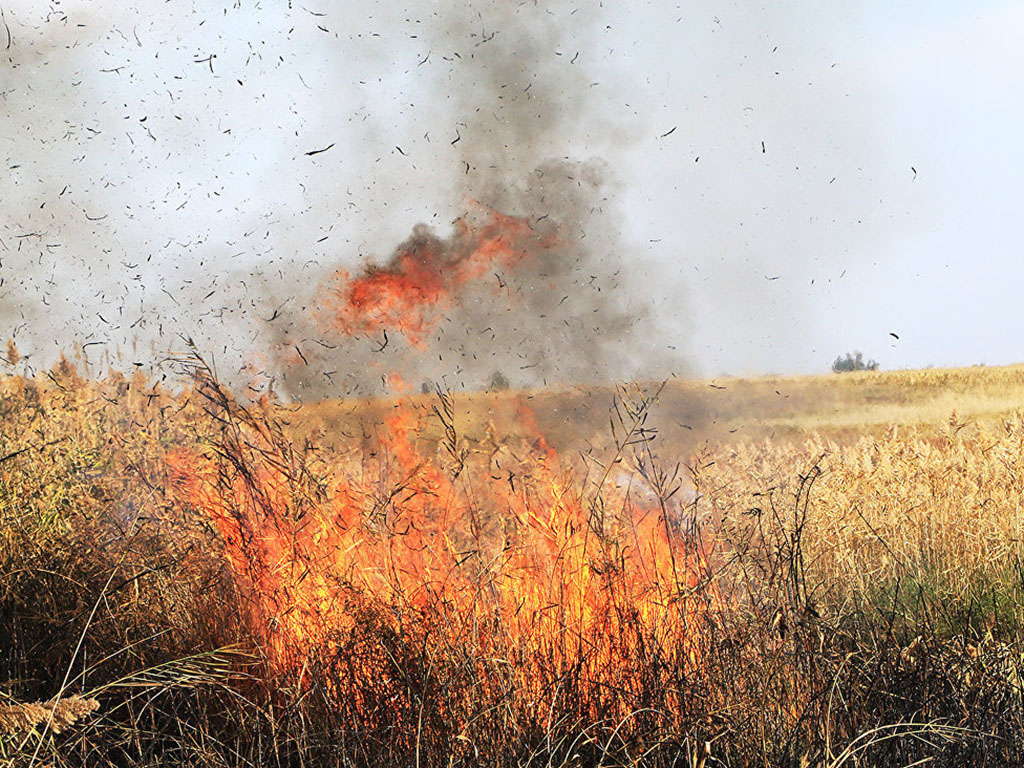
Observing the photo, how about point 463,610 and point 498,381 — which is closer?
point 463,610

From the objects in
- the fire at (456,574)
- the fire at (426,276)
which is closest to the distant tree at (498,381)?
the fire at (426,276)

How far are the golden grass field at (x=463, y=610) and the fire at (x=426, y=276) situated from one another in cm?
62

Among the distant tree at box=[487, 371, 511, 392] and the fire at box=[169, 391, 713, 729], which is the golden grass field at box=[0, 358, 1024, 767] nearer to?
the fire at box=[169, 391, 713, 729]

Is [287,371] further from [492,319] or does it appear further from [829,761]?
[829,761]

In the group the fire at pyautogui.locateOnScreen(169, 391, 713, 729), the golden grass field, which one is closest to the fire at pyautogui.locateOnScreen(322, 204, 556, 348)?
the golden grass field

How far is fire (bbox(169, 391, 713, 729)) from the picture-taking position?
3607 mm

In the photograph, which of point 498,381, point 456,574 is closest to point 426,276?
point 498,381

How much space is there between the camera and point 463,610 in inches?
151

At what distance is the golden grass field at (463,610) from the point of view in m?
3.32

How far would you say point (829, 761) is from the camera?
3.03 metres

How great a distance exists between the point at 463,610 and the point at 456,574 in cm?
55

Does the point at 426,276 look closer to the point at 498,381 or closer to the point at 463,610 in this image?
the point at 498,381

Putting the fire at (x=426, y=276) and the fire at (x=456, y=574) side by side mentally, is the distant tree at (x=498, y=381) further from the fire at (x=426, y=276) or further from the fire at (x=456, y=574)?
the fire at (x=456, y=574)

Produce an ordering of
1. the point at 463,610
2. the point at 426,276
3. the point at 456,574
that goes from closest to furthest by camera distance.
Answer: the point at 463,610
the point at 456,574
the point at 426,276
